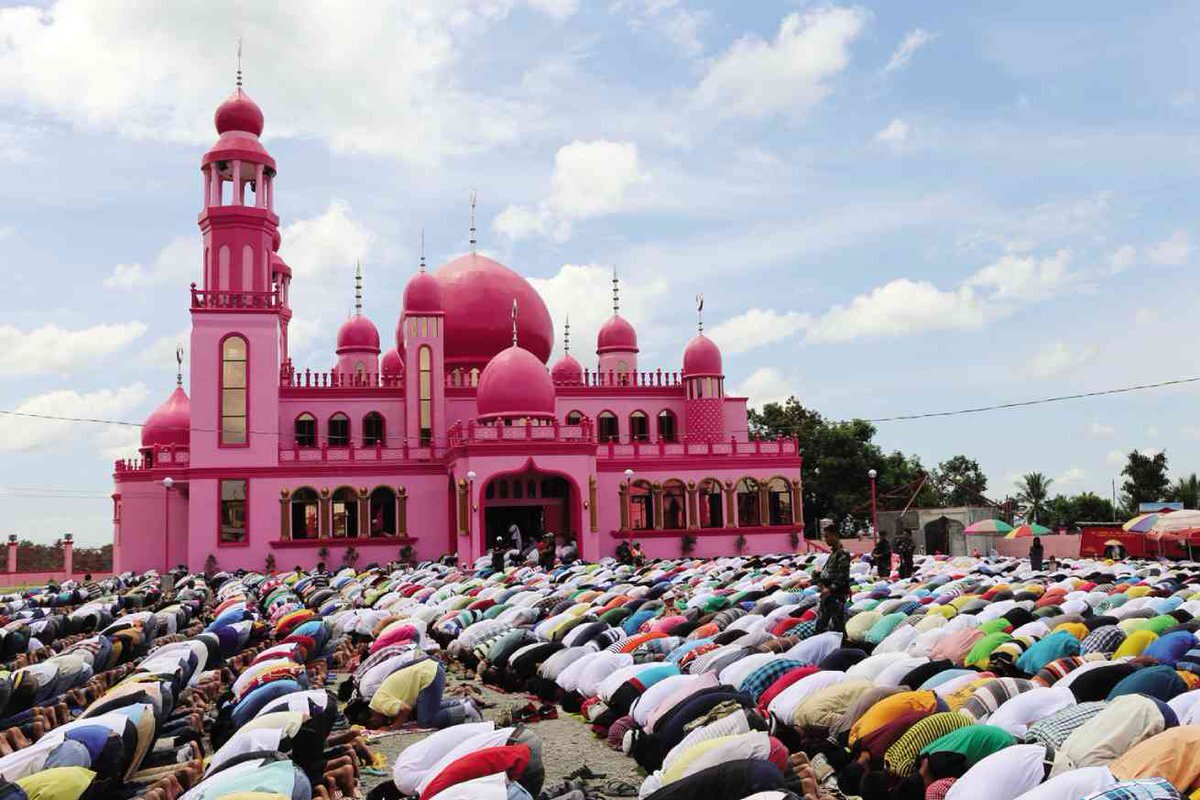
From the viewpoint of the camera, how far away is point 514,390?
30.5 meters

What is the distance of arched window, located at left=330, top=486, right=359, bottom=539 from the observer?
103 ft

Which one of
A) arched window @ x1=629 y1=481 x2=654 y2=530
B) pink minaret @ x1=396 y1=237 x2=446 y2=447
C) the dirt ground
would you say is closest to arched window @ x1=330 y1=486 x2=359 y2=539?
pink minaret @ x1=396 y1=237 x2=446 y2=447

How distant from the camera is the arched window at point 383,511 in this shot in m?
31.6

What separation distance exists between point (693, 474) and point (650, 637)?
22003 mm

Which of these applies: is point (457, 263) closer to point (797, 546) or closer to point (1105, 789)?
point (797, 546)

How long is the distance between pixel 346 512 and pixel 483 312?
8.19 metres

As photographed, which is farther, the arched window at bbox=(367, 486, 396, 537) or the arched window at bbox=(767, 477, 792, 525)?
the arched window at bbox=(767, 477, 792, 525)

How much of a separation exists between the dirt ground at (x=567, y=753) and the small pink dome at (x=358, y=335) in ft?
95.0

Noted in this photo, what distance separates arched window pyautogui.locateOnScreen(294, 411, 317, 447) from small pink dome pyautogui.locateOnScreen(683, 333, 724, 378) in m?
12.5

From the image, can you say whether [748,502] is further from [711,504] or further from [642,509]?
[642,509]

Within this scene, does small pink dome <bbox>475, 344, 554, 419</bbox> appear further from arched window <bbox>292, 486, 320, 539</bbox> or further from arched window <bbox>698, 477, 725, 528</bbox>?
arched window <bbox>698, 477, 725, 528</bbox>

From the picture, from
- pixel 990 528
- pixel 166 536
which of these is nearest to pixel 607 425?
pixel 990 528

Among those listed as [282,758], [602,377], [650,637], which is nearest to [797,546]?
[602,377]

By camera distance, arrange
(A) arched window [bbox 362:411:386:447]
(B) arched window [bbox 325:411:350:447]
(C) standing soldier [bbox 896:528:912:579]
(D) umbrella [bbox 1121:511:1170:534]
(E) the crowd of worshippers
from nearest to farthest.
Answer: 1. (E) the crowd of worshippers
2. (C) standing soldier [bbox 896:528:912:579]
3. (D) umbrella [bbox 1121:511:1170:534]
4. (B) arched window [bbox 325:411:350:447]
5. (A) arched window [bbox 362:411:386:447]
